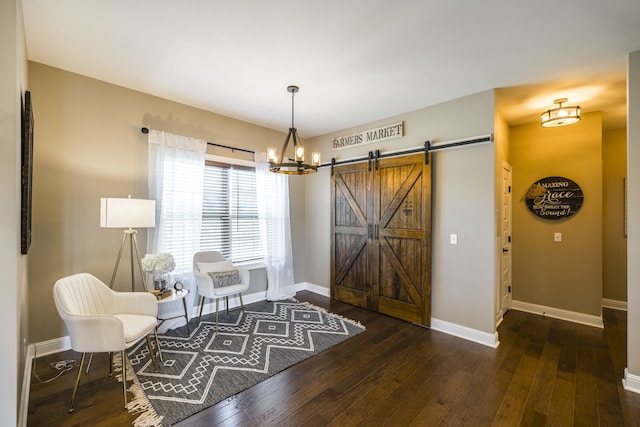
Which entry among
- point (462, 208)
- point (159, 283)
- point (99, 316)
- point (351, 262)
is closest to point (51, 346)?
point (159, 283)

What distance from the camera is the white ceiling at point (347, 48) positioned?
196 cm

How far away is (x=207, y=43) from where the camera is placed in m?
2.36

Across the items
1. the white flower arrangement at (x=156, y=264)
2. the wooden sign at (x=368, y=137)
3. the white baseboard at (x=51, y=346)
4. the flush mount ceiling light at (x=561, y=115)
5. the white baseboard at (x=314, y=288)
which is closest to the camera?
the white baseboard at (x=51, y=346)

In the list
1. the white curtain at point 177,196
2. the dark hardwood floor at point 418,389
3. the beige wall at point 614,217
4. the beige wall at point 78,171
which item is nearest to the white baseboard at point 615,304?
the beige wall at point 614,217

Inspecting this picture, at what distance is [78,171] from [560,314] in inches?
250

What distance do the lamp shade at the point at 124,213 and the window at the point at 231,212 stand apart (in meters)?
1.24

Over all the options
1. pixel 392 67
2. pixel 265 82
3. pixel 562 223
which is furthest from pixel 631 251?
pixel 265 82

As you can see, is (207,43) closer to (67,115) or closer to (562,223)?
(67,115)

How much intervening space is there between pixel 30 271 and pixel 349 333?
336 cm

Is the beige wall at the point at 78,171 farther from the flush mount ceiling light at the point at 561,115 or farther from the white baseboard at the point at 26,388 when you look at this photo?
the flush mount ceiling light at the point at 561,115

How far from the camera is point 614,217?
4.42 m

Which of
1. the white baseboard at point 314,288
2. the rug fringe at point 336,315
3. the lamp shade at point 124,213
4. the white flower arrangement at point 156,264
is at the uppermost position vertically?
the lamp shade at point 124,213

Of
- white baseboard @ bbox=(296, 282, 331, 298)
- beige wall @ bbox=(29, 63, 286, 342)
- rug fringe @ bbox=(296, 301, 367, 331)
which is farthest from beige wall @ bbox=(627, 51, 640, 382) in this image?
beige wall @ bbox=(29, 63, 286, 342)

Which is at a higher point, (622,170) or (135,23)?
(135,23)
